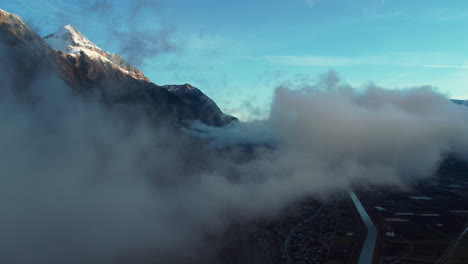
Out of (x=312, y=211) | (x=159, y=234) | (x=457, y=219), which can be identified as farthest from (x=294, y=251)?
(x=457, y=219)

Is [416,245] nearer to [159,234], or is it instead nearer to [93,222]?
[159,234]

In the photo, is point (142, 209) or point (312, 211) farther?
point (312, 211)

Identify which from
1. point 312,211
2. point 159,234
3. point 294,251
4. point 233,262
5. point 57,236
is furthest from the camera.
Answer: point 312,211

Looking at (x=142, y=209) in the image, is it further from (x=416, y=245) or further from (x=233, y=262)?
(x=416, y=245)

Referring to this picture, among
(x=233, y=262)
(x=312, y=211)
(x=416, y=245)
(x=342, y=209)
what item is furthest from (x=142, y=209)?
(x=416, y=245)

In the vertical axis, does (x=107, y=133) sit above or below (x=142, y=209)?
above

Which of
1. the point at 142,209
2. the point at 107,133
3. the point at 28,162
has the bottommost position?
the point at 142,209

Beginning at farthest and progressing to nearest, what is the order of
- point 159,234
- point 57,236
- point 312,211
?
1. point 312,211
2. point 159,234
3. point 57,236

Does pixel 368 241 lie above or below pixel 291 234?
below

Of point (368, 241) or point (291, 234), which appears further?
point (291, 234)
